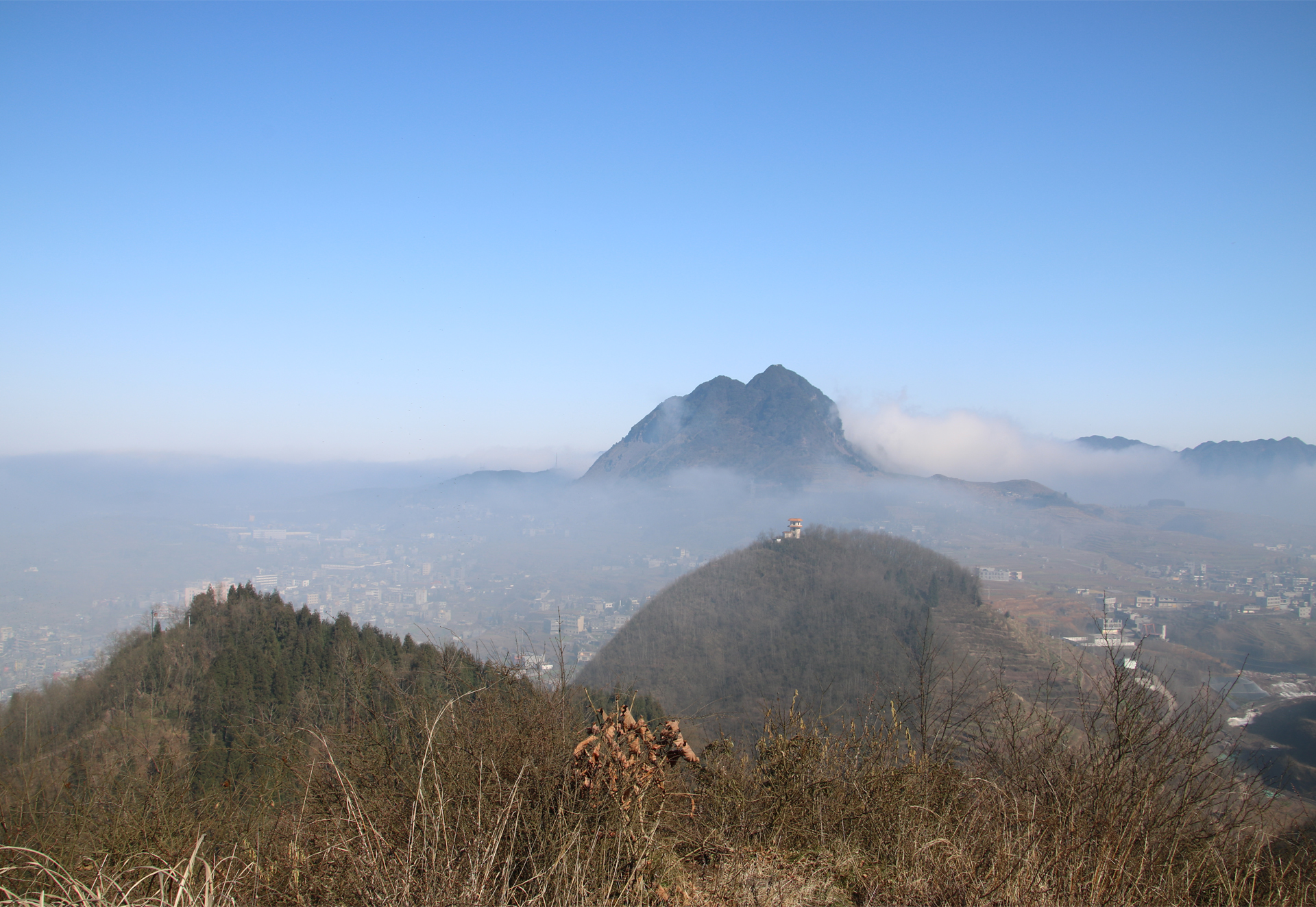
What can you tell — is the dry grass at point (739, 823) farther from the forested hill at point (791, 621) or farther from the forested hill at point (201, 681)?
the forested hill at point (791, 621)

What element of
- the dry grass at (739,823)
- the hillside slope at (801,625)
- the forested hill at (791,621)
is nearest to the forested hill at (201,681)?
the hillside slope at (801,625)

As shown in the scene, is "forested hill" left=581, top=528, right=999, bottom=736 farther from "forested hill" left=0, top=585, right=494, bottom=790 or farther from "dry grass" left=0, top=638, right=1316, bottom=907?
"dry grass" left=0, top=638, right=1316, bottom=907

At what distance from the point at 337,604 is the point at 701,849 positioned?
88681 mm

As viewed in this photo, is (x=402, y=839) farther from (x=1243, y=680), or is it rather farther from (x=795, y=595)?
(x=795, y=595)

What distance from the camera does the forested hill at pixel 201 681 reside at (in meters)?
26.5

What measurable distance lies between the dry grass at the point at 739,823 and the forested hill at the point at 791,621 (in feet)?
119

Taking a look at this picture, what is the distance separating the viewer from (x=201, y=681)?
108ft

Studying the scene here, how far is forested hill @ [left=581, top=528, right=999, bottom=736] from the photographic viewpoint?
5184 centimetres

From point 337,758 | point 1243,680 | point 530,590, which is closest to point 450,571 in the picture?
point 530,590

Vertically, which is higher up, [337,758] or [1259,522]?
[337,758]

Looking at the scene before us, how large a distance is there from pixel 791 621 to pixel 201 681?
4940cm

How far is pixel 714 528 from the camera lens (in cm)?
18025

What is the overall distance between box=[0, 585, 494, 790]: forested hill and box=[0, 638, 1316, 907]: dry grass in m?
21.1

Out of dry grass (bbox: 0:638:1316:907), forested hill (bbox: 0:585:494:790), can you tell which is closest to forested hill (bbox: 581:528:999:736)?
forested hill (bbox: 0:585:494:790)
